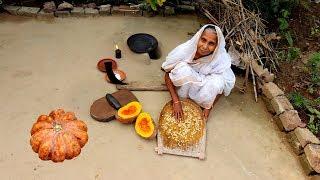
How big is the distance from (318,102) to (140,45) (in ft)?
7.65

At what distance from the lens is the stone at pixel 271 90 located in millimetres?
4625

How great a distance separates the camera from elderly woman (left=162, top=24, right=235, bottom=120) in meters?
4.13

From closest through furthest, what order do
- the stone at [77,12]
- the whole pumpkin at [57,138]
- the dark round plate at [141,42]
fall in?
→ 1. the whole pumpkin at [57,138]
2. the dark round plate at [141,42]
3. the stone at [77,12]

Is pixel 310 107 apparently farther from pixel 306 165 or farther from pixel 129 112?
pixel 129 112

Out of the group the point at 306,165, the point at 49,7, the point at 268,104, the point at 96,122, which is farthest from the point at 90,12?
the point at 306,165

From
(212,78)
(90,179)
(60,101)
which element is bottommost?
(90,179)

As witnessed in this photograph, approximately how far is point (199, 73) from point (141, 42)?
120 centimetres

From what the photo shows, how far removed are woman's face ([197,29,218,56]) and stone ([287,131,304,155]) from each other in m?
1.30

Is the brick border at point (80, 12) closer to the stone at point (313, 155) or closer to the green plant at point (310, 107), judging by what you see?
the green plant at point (310, 107)

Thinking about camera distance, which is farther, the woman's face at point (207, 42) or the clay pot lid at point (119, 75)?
the clay pot lid at point (119, 75)

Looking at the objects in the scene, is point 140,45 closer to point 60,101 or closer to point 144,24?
point 144,24

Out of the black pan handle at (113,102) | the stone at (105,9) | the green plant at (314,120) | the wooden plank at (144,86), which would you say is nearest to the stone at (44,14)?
the stone at (105,9)

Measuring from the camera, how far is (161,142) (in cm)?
404

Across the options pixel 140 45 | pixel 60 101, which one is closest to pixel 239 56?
pixel 140 45
